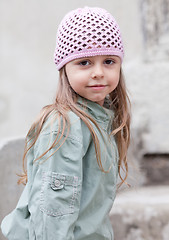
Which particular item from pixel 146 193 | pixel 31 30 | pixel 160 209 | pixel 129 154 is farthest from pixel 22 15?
pixel 160 209

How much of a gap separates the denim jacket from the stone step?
42 centimetres

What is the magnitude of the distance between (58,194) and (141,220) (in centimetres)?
72

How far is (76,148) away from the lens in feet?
3.30

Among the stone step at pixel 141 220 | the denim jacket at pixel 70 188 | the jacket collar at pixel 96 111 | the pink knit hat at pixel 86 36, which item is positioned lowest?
the stone step at pixel 141 220

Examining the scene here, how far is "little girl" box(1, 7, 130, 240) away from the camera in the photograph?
0.96 m

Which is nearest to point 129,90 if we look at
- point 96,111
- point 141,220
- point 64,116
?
point 141,220

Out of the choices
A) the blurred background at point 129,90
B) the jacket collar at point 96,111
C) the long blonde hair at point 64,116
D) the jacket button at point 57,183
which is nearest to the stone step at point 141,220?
the blurred background at point 129,90

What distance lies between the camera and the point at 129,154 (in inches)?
80.4

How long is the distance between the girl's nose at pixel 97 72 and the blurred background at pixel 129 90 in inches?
15.4

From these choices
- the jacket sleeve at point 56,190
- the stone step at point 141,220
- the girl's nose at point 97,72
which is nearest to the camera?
the jacket sleeve at point 56,190

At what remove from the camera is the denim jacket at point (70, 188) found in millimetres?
944

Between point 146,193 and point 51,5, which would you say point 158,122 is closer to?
point 146,193

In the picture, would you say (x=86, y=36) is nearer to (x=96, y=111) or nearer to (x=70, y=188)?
(x=96, y=111)

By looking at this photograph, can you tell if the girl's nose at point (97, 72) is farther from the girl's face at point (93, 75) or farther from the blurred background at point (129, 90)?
the blurred background at point (129, 90)
